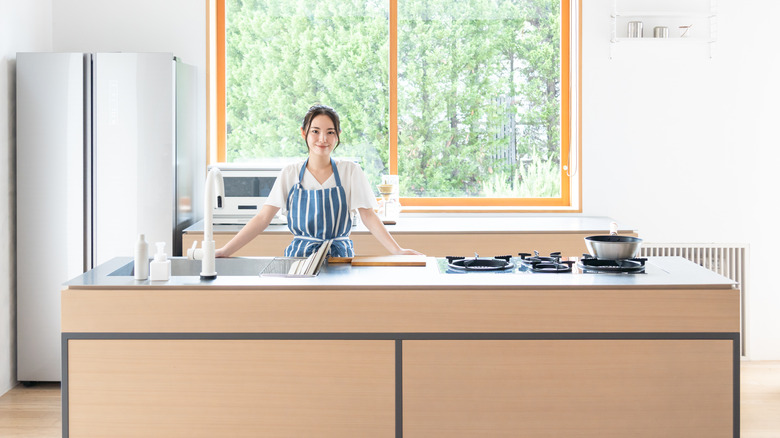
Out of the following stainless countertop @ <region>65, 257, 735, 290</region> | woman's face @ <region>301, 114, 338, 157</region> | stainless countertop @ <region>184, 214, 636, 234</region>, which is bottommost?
stainless countertop @ <region>65, 257, 735, 290</region>

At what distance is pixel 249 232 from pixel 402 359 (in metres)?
0.91

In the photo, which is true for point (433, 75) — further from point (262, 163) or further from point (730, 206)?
point (730, 206)

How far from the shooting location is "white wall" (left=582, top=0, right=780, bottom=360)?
14.8ft

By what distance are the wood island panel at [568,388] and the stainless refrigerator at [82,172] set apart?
200cm

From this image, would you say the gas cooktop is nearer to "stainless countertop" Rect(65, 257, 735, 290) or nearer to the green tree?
"stainless countertop" Rect(65, 257, 735, 290)

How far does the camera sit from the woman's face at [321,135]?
3078mm

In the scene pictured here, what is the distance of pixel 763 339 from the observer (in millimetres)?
4582

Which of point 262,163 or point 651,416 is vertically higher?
point 262,163

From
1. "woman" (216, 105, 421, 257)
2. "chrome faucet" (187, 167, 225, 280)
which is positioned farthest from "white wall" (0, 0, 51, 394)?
"chrome faucet" (187, 167, 225, 280)

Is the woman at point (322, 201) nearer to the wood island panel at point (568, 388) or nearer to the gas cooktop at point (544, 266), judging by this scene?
the gas cooktop at point (544, 266)

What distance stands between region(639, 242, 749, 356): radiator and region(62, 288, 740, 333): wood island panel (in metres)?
2.17

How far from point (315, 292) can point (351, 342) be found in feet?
0.65

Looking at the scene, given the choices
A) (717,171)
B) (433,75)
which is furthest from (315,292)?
(717,171)

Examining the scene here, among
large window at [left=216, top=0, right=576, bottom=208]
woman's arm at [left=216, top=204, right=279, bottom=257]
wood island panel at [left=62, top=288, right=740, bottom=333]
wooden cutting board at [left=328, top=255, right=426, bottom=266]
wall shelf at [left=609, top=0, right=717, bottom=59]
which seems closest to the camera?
wood island panel at [left=62, top=288, right=740, bottom=333]
